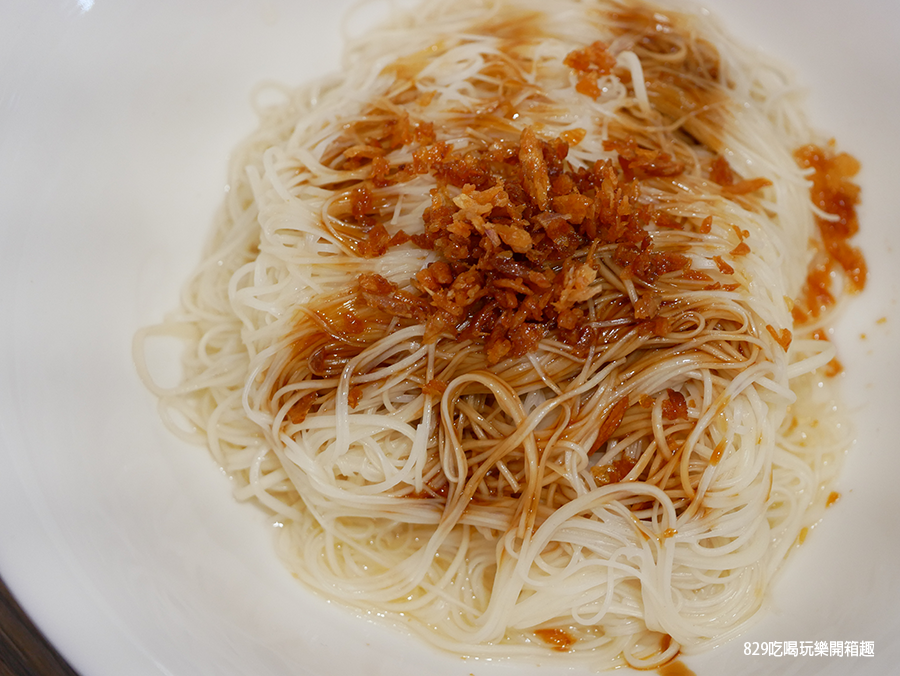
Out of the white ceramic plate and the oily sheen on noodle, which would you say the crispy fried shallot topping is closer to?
the oily sheen on noodle

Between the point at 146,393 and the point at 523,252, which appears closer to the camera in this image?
the point at 523,252

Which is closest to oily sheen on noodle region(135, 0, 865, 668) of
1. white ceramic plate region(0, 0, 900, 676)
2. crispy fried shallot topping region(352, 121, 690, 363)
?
crispy fried shallot topping region(352, 121, 690, 363)

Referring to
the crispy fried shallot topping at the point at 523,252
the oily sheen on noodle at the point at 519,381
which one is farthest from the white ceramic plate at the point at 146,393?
the crispy fried shallot topping at the point at 523,252

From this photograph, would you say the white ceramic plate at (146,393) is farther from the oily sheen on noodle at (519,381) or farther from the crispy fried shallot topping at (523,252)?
the crispy fried shallot topping at (523,252)

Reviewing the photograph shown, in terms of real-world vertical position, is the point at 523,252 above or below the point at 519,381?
above

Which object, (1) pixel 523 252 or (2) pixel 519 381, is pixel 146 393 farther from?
(1) pixel 523 252

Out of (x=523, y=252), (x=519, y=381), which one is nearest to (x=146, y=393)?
(x=519, y=381)
